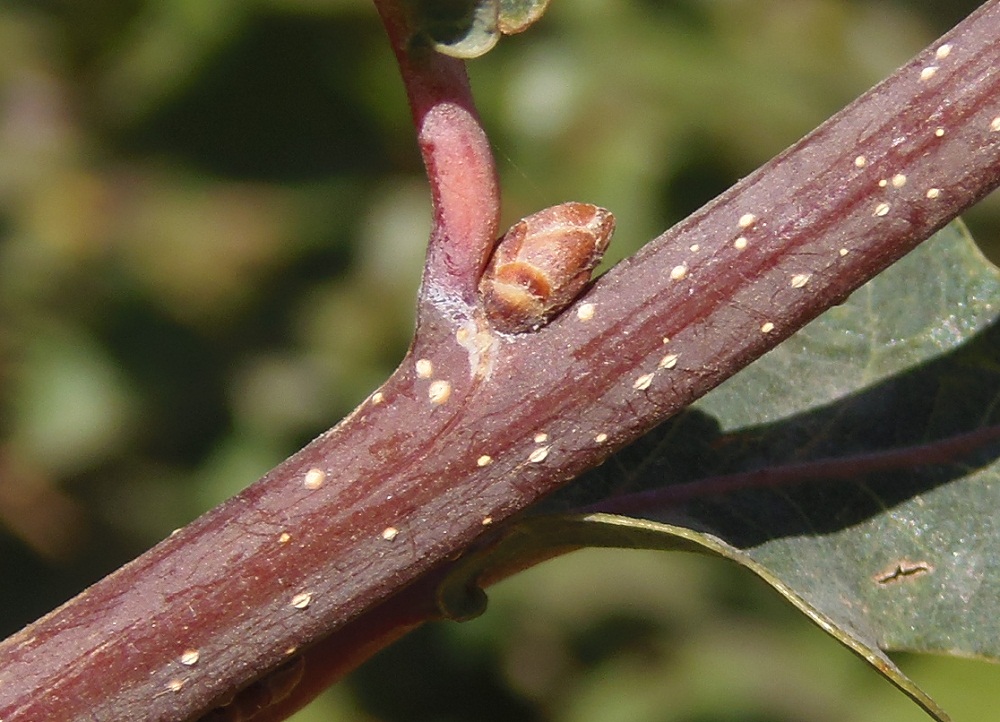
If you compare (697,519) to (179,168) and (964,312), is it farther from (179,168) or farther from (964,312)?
(179,168)

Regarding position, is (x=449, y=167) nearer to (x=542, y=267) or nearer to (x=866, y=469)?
(x=542, y=267)

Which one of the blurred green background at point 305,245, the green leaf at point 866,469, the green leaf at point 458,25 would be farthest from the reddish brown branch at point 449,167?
the blurred green background at point 305,245

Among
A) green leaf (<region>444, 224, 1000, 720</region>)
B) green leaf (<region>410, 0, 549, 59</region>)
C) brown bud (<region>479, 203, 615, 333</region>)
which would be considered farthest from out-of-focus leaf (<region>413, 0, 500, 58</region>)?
green leaf (<region>444, 224, 1000, 720</region>)

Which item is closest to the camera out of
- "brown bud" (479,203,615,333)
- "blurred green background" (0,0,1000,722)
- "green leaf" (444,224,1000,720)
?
"brown bud" (479,203,615,333)

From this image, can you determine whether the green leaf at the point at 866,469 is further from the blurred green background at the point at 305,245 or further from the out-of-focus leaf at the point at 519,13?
the blurred green background at the point at 305,245

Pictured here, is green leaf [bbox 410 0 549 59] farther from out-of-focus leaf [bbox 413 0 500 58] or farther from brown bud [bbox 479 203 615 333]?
brown bud [bbox 479 203 615 333]
